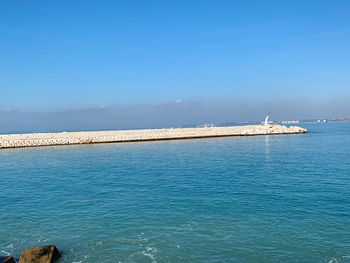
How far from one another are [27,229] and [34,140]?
157 feet

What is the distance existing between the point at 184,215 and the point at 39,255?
6.15 metres

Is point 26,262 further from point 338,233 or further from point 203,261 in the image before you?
point 338,233

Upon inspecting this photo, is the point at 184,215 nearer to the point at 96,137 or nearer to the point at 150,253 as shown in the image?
the point at 150,253

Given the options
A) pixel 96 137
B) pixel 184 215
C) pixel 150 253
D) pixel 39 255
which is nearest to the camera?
pixel 39 255

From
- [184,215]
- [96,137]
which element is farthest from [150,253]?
[96,137]

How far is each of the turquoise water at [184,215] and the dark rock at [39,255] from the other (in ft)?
1.80

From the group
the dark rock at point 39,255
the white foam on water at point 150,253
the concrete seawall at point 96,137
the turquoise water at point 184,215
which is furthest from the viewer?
the concrete seawall at point 96,137

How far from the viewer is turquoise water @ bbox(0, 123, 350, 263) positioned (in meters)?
9.12

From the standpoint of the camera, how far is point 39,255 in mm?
8492

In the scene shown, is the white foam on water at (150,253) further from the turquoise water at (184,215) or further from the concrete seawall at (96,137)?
the concrete seawall at (96,137)

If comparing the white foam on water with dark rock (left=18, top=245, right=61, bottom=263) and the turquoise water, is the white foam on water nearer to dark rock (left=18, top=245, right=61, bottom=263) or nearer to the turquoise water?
the turquoise water

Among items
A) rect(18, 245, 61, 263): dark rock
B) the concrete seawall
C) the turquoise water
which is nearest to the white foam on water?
the turquoise water

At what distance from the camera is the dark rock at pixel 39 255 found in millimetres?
8406

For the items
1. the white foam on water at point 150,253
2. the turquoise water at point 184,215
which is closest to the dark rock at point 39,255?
the turquoise water at point 184,215
